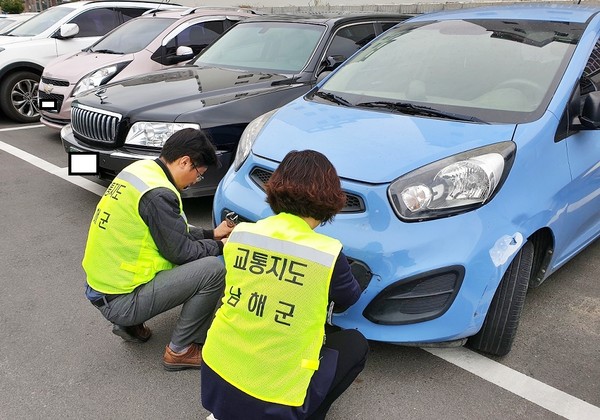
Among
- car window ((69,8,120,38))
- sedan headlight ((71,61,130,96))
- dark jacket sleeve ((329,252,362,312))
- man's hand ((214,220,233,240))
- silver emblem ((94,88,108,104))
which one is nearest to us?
dark jacket sleeve ((329,252,362,312))

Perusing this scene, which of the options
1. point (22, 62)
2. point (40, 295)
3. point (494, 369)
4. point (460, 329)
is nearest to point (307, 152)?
point (460, 329)

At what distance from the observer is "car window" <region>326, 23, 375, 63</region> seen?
4.95 metres

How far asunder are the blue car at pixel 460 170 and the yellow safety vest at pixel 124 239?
57cm

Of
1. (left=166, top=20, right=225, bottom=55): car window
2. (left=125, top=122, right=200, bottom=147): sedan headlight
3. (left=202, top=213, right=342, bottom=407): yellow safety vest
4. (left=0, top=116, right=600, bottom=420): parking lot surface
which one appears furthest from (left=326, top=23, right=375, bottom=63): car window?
(left=202, top=213, right=342, bottom=407): yellow safety vest

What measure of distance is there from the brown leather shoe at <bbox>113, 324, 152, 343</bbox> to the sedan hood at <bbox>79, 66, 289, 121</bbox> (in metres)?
1.81

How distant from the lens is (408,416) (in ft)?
7.43

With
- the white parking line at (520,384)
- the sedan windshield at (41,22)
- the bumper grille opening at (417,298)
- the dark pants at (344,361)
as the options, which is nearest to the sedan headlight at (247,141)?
the bumper grille opening at (417,298)

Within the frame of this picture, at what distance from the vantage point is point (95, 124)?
Answer: 4316 millimetres

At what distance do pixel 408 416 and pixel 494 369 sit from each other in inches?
22.4

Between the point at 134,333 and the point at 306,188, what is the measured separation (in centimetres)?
145

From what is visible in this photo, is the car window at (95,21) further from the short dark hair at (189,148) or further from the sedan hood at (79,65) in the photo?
the short dark hair at (189,148)

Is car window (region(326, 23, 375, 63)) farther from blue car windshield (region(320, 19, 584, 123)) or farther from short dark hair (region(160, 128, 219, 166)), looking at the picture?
short dark hair (region(160, 128, 219, 166))

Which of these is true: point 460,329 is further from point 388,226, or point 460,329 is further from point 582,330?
point 582,330

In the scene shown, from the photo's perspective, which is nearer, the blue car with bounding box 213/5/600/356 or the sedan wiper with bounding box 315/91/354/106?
the blue car with bounding box 213/5/600/356
